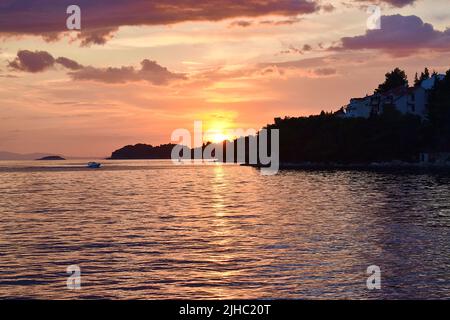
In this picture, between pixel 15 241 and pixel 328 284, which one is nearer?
pixel 328 284

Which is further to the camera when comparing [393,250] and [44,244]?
[44,244]

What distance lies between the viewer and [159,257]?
108ft

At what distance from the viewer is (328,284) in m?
25.5

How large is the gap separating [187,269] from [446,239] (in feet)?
66.3

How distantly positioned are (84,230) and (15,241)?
6981 mm

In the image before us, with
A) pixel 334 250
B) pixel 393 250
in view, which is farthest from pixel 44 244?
pixel 393 250
